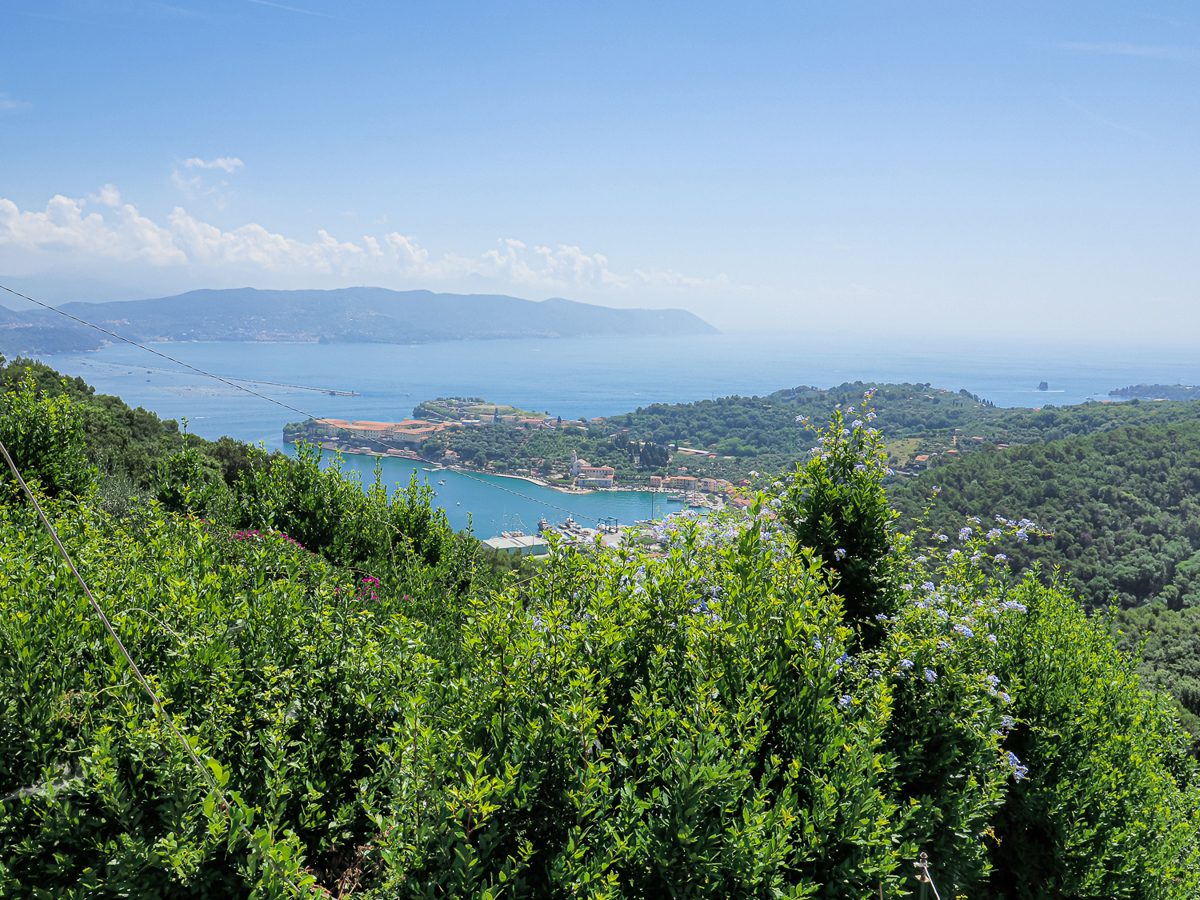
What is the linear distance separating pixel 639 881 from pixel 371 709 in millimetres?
1408

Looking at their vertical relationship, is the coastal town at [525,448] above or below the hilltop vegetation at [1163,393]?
below

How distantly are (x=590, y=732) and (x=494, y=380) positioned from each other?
117 metres

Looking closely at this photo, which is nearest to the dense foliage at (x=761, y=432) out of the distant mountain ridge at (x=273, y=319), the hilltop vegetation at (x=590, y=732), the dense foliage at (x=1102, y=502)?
the dense foliage at (x=1102, y=502)

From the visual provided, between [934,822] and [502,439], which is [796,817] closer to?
[934,822]

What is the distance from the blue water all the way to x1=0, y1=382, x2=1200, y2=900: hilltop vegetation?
4736 mm

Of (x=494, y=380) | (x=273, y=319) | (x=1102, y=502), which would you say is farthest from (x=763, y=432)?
(x=273, y=319)

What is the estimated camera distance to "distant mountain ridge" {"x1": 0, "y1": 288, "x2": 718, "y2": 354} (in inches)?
814

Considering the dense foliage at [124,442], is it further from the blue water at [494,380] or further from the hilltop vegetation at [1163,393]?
the hilltop vegetation at [1163,393]

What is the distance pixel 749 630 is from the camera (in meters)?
2.98

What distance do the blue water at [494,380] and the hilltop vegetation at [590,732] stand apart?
4.74 meters

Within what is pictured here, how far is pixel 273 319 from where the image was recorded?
9481cm

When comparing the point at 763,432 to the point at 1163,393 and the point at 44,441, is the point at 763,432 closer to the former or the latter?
the point at 44,441

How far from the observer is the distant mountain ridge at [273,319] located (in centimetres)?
2067

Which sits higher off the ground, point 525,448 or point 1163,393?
point 1163,393
